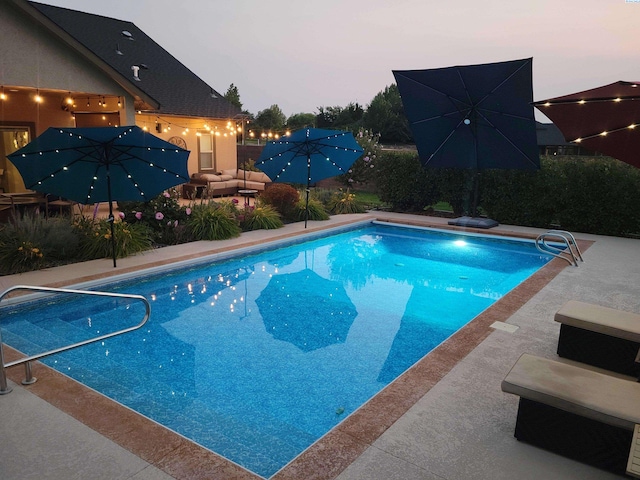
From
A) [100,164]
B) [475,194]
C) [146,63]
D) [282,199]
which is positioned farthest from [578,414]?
[146,63]

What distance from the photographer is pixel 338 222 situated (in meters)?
14.3

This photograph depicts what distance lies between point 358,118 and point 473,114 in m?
40.1

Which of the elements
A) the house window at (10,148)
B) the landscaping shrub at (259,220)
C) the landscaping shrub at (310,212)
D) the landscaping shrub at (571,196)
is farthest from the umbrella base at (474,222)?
the house window at (10,148)

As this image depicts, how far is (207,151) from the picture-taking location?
20859 millimetres

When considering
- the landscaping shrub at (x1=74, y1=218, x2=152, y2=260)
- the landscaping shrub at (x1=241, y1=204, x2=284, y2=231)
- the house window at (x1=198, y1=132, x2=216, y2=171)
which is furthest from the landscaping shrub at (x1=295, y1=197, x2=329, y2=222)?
the house window at (x1=198, y1=132, x2=216, y2=171)

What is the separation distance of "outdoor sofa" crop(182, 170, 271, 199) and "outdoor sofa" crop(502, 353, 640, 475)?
14558 millimetres

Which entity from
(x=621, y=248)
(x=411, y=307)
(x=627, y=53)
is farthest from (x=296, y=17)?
(x=411, y=307)

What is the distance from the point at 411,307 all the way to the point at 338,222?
255 inches

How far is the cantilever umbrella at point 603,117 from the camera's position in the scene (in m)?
4.39

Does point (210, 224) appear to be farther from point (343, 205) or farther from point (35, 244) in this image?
point (343, 205)

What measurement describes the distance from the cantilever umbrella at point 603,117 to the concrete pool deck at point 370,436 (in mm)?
2360

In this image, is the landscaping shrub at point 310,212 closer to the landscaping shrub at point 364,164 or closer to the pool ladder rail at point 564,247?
the landscaping shrub at point 364,164

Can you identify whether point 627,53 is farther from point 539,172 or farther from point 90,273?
point 90,273

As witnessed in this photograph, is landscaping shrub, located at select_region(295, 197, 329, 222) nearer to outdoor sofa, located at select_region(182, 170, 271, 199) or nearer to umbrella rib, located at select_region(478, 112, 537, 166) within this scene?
outdoor sofa, located at select_region(182, 170, 271, 199)
